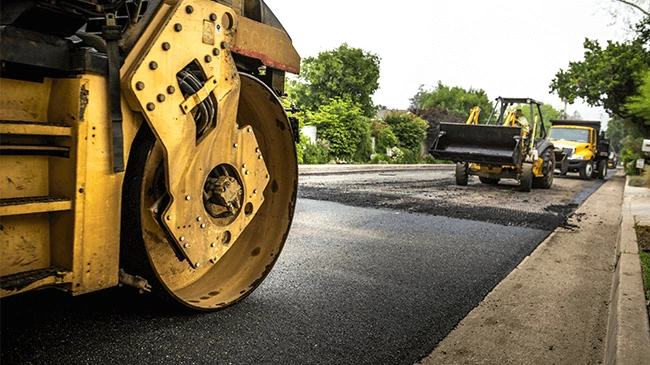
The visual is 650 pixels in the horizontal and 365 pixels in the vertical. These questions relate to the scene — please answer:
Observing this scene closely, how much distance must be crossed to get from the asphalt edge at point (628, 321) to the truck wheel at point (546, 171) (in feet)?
33.6

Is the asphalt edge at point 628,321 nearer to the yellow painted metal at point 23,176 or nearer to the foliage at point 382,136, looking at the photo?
the yellow painted metal at point 23,176

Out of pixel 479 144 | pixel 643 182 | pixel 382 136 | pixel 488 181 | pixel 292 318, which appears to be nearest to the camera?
pixel 292 318

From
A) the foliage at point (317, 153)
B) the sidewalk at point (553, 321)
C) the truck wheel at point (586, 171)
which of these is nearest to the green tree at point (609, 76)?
the truck wheel at point (586, 171)

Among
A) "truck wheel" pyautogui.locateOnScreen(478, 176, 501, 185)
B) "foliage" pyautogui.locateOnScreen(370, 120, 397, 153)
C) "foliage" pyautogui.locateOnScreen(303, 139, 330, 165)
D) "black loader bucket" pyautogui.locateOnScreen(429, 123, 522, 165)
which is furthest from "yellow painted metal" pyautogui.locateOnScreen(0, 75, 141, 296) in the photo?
"foliage" pyautogui.locateOnScreen(370, 120, 397, 153)

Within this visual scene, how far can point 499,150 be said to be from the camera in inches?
495

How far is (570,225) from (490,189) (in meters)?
5.85

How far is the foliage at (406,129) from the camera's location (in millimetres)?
28812

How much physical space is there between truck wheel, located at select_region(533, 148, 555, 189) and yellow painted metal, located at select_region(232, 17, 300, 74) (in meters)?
12.4

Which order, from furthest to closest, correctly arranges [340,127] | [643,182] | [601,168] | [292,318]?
[601,168] → [340,127] → [643,182] → [292,318]

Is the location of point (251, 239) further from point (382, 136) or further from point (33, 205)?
point (382, 136)

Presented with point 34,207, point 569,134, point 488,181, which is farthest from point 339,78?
point 34,207

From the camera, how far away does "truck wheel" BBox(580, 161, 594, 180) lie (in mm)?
21131

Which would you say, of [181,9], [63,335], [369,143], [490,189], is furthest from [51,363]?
[369,143]

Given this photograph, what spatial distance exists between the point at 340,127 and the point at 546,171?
1002 cm
